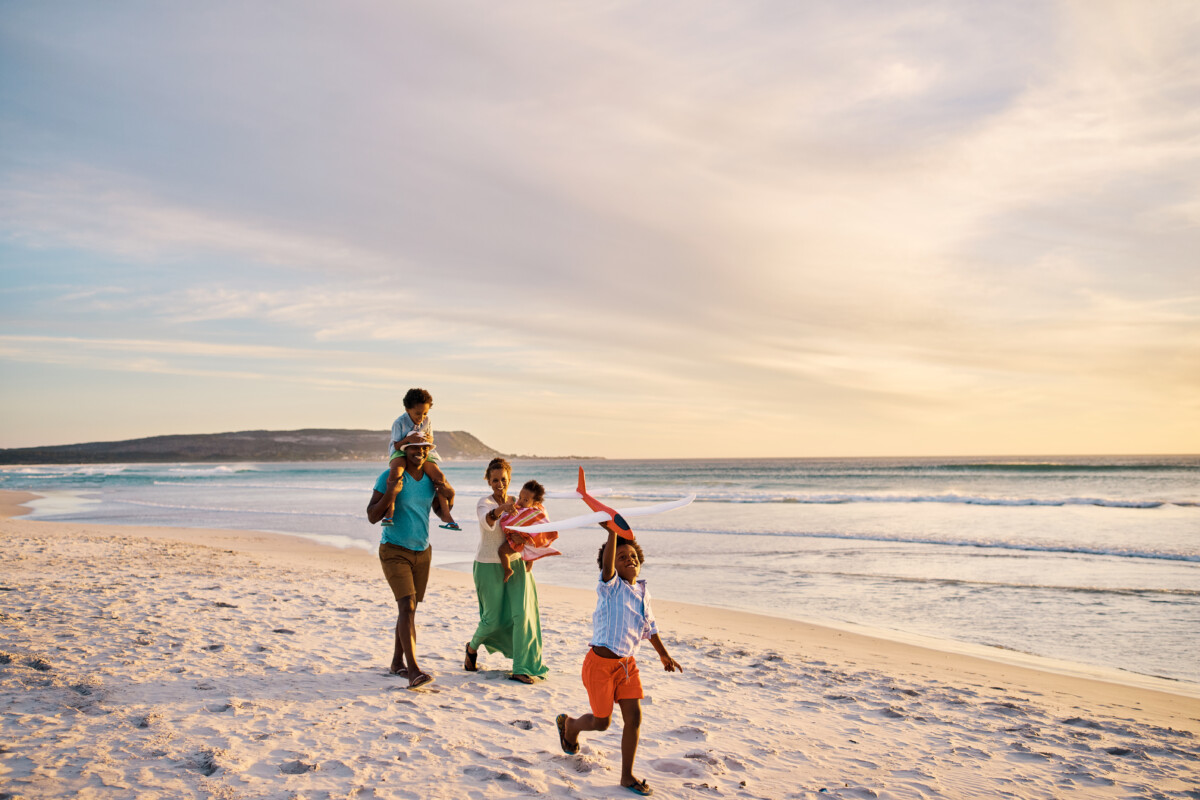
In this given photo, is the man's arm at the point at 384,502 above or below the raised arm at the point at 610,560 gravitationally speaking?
above

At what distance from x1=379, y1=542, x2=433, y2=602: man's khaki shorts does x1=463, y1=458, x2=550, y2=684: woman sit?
1.60 feet

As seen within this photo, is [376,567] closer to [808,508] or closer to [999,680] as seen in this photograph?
[999,680]

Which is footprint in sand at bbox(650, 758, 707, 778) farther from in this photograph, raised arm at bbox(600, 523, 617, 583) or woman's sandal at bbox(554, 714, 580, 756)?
raised arm at bbox(600, 523, 617, 583)

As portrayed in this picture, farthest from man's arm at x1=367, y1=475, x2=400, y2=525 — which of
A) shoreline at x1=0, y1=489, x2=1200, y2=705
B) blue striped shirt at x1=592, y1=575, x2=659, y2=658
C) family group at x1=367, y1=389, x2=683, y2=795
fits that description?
shoreline at x1=0, y1=489, x2=1200, y2=705

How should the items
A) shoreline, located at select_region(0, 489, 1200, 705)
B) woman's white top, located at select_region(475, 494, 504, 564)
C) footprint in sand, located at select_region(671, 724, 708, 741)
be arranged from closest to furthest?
footprint in sand, located at select_region(671, 724, 708, 741)
woman's white top, located at select_region(475, 494, 504, 564)
shoreline, located at select_region(0, 489, 1200, 705)

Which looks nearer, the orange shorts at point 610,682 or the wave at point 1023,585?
the orange shorts at point 610,682

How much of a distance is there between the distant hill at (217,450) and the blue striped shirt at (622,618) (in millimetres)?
128562

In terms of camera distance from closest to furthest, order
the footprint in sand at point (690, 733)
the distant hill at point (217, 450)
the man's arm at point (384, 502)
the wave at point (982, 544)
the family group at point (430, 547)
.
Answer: the footprint in sand at point (690, 733) < the man's arm at point (384, 502) < the family group at point (430, 547) < the wave at point (982, 544) < the distant hill at point (217, 450)

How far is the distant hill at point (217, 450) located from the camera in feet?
424

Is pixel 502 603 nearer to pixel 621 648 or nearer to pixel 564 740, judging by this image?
pixel 564 740

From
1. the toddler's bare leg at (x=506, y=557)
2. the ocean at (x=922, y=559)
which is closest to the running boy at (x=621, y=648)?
the toddler's bare leg at (x=506, y=557)

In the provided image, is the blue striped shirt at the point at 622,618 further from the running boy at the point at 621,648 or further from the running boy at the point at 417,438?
the running boy at the point at 417,438

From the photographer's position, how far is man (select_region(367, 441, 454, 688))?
5.04 metres

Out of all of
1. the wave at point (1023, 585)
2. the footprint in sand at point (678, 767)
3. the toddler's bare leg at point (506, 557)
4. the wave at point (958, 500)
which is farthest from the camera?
the wave at point (958, 500)
